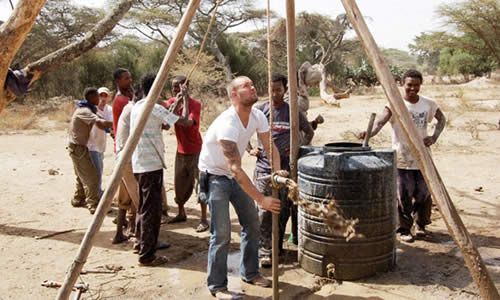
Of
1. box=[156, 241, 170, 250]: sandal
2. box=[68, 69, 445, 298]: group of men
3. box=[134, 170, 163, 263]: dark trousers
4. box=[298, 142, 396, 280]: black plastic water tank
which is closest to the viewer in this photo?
box=[68, 69, 445, 298]: group of men

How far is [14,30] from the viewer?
293 centimetres

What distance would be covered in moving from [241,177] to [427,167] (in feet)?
4.05

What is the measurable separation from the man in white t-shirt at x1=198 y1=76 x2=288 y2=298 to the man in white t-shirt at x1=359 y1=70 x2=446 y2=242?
4.93 feet

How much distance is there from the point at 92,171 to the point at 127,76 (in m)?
1.50

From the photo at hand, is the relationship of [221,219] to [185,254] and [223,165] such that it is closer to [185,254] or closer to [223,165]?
[223,165]

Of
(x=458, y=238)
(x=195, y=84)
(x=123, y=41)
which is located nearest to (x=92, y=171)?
(x=458, y=238)

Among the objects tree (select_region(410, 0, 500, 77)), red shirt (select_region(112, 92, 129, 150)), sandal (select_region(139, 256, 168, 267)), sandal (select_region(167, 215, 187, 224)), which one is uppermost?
tree (select_region(410, 0, 500, 77))

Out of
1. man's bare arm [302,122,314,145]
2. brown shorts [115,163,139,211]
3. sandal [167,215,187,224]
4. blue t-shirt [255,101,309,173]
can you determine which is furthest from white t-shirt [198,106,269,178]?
sandal [167,215,187,224]

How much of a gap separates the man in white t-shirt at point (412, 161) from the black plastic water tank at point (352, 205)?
33.3 inches

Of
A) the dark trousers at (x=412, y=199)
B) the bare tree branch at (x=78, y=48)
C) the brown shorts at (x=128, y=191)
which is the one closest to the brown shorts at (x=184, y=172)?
the brown shorts at (x=128, y=191)

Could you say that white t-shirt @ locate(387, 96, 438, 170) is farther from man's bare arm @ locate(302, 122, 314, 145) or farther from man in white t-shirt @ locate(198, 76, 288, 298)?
man in white t-shirt @ locate(198, 76, 288, 298)

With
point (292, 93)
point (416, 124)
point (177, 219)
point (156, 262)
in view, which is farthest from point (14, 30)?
point (416, 124)

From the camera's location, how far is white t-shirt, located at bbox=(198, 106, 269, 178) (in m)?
3.52

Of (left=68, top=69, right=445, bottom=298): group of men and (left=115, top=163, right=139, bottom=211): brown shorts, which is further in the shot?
(left=115, top=163, right=139, bottom=211): brown shorts
